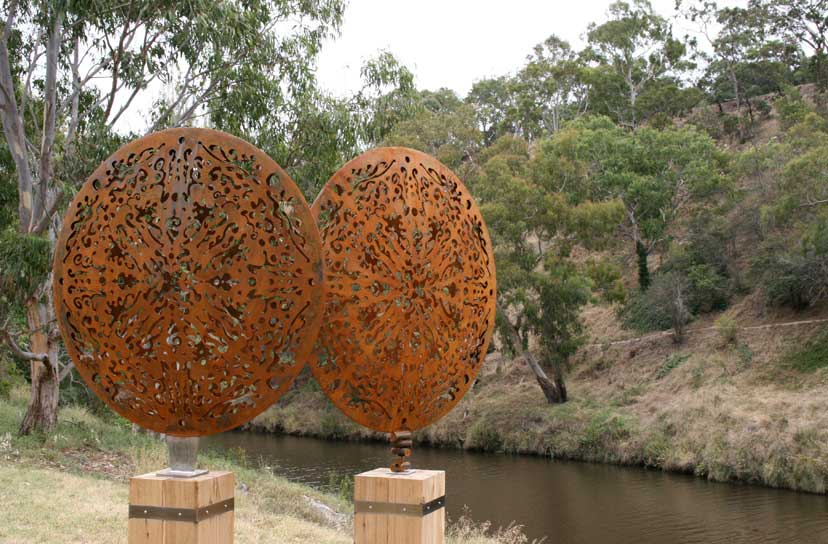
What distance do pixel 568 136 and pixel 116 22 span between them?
14200 mm

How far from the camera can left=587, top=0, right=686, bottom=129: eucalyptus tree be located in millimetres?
39062

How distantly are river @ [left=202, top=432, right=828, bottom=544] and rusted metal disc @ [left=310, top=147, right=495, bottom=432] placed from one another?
9.10 metres

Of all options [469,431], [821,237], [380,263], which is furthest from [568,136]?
[380,263]

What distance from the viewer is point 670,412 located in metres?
19.2

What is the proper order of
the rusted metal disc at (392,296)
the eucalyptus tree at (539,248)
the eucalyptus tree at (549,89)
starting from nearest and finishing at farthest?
A: the rusted metal disc at (392,296), the eucalyptus tree at (539,248), the eucalyptus tree at (549,89)

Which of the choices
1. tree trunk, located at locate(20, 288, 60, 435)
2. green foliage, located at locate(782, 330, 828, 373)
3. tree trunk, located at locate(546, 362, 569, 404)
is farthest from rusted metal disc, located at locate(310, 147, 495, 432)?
tree trunk, located at locate(546, 362, 569, 404)

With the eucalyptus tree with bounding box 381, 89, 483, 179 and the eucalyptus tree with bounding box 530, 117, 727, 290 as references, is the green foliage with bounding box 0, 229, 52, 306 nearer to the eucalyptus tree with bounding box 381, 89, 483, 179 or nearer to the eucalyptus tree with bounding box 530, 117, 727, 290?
the eucalyptus tree with bounding box 381, 89, 483, 179

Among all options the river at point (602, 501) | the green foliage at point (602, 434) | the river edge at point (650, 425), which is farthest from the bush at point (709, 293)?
the river at point (602, 501)

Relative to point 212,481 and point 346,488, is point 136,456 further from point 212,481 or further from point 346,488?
point 212,481

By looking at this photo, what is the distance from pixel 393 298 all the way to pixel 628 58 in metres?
38.5

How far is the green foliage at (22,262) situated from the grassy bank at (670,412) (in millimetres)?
12956

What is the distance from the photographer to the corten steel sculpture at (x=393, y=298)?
434 centimetres

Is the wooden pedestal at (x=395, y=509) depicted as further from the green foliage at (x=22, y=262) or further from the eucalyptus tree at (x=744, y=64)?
the eucalyptus tree at (x=744, y=64)

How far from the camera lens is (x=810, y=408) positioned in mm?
16766
